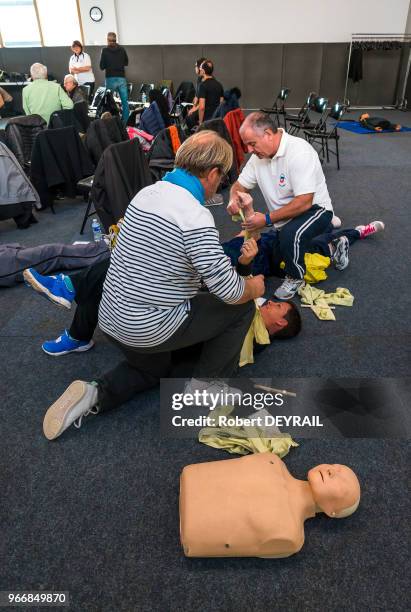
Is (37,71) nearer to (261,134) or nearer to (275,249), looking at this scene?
(261,134)

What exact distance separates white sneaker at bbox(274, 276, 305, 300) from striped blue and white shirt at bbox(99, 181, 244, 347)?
3.46 feet

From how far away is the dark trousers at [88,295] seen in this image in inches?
78.5

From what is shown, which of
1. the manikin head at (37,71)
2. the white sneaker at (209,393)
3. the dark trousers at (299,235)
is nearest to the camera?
the white sneaker at (209,393)

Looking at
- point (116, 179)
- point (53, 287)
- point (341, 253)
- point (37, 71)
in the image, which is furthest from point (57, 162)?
point (341, 253)

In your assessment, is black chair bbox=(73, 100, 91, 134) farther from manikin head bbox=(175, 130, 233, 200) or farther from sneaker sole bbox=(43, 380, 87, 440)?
sneaker sole bbox=(43, 380, 87, 440)

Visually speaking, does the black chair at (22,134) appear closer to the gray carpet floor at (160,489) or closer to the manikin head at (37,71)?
the manikin head at (37,71)

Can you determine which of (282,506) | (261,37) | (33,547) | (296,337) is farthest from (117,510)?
(261,37)

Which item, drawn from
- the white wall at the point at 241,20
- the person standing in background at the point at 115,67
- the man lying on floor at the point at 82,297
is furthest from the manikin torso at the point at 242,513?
the white wall at the point at 241,20

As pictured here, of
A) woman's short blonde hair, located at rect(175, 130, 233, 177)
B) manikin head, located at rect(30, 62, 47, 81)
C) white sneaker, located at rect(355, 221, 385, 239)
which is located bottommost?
white sneaker, located at rect(355, 221, 385, 239)

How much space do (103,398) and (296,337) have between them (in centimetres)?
108

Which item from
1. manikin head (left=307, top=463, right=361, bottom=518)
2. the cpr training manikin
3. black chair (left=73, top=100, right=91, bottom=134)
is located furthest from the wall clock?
manikin head (left=307, top=463, right=361, bottom=518)

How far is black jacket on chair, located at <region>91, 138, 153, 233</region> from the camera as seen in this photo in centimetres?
295

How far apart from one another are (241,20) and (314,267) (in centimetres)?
894

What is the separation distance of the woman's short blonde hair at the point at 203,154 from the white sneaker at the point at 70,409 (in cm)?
96
